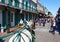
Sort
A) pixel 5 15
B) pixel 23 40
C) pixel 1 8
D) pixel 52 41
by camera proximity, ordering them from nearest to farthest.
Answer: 1. pixel 23 40
2. pixel 52 41
3. pixel 1 8
4. pixel 5 15

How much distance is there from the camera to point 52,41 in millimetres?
11734

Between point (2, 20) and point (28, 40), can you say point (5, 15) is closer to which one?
point (2, 20)

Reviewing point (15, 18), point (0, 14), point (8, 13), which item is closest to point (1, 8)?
point (0, 14)

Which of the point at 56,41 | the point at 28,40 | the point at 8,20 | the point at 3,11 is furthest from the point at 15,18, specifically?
the point at 28,40

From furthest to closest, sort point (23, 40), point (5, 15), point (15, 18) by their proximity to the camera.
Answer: point (15, 18)
point (5, 15)
point (23, 40)

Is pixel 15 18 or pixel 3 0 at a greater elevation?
pixel 3 0

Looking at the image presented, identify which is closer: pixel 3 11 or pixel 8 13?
pixel 3 11

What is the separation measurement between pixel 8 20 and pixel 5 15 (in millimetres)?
1362

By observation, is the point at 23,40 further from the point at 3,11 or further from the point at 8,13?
the point at 8,13

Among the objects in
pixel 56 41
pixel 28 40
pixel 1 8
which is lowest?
pixel 56 41

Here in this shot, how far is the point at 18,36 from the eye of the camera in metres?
6.06

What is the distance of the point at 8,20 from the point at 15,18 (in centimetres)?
399

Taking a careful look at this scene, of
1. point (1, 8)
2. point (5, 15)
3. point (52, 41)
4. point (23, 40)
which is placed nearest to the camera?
point (23, 40)

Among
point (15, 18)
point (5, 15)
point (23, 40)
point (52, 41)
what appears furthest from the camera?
point (15, 18)
